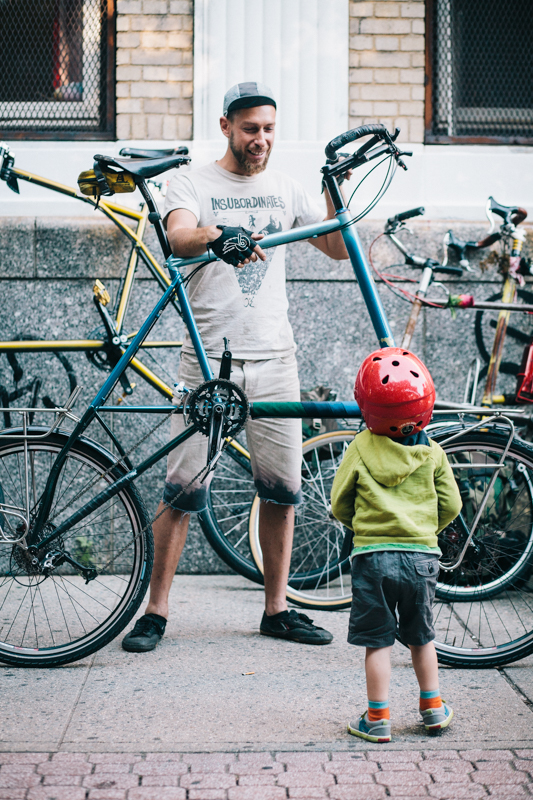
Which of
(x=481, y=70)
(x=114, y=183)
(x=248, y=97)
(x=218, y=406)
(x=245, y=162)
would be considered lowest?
(x=218, y=406)

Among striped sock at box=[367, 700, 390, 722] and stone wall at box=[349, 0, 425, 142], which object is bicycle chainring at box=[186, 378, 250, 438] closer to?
striped sock at box=[367, 700, 390, 722]

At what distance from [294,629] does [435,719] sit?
3.16 ft

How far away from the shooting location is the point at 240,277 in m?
3.43

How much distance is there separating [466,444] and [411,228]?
187 centimetres

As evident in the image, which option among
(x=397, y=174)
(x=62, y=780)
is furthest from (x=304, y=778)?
(x=397, y=174)

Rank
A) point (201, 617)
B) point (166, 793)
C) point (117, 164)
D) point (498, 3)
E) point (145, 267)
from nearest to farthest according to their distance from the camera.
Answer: point (166, 793) < point (117, 164) < point (201, 617) < point (145, 267) < point (498, 3)

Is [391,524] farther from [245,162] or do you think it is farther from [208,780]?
[245,162]

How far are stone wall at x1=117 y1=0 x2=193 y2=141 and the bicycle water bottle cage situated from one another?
1.75 m

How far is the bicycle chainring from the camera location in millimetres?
3084

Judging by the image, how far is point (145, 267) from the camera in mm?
4582

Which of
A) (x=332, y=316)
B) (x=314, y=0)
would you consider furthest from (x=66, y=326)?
(x=314, y=0)

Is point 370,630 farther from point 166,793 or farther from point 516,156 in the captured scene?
point 516,156

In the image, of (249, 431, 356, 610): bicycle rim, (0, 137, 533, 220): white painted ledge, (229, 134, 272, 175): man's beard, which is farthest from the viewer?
(0, 137, 533, 220): white painted ledge

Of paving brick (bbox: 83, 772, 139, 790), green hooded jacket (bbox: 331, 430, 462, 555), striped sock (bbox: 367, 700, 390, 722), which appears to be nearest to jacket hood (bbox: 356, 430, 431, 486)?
green hooded jacket (bbox: 331, 430, 462, 555)
